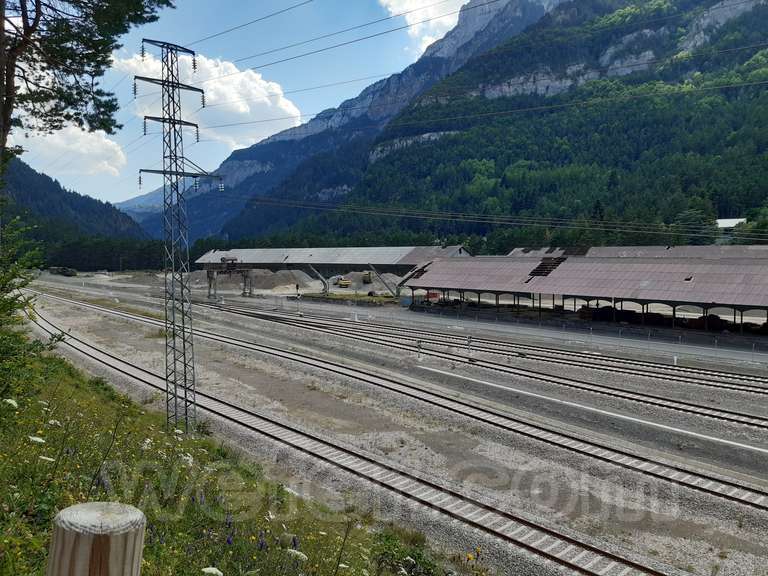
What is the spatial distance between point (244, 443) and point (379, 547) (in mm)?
9502

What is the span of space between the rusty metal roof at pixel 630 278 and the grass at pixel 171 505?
32.5m

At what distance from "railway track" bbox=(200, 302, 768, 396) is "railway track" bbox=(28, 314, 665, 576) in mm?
17559

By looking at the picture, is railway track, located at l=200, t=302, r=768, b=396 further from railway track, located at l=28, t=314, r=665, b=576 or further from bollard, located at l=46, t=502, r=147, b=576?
bollard, located at l=46, t=502, r=147, b=576

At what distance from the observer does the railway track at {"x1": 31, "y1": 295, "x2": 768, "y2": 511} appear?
1489 cm

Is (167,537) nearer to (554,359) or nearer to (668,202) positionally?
(554,359)

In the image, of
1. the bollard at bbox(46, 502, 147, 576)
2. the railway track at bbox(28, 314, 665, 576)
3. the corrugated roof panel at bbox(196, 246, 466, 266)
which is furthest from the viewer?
the corrugated roof panel at bbox(196, 246, 466, 266)

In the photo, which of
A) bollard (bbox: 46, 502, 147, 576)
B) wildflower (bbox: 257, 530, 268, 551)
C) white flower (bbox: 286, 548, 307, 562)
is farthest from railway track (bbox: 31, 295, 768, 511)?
bollard (bbox: 46, 502, 147, 576)

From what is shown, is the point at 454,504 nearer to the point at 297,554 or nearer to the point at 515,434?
the point at 515,434

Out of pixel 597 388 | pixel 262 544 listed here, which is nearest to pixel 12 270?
pixel 262 544

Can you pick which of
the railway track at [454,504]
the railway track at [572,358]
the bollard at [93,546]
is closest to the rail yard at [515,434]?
the railway track at [454,504]

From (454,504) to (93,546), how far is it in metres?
12.9

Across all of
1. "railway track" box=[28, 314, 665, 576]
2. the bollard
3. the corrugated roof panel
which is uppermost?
the corrugated roof panel

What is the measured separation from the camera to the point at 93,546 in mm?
2373

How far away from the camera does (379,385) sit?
2622 centimetres
